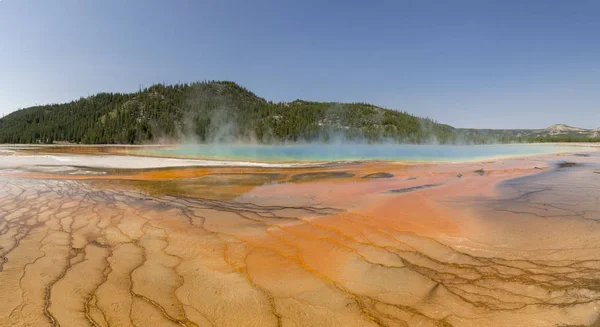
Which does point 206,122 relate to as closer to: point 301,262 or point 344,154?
point 344,154

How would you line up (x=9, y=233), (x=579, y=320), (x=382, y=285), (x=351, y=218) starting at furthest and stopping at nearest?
(x=351, y=218), (x=9, y=233), (x=382, y=285), (x=579, y=320)

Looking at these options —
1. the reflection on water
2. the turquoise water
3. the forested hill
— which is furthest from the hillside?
the reflection on water

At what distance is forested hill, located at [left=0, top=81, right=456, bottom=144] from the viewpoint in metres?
92.0

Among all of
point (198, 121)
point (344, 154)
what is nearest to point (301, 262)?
point (344, 154)

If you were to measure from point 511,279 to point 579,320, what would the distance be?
840mm

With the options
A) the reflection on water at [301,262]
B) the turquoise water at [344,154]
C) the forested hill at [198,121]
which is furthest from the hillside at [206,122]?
the reflection on water at [301,262]

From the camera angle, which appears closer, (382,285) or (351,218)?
(382,285)

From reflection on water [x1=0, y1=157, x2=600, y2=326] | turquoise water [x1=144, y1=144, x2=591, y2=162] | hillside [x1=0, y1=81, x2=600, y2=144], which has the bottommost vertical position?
reflection on water [x1=0, y1=157, x2=600, y2=326]

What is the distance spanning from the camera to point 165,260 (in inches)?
163

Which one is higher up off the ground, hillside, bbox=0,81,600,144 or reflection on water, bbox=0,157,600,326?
hillside, bbox=0,81,600,144

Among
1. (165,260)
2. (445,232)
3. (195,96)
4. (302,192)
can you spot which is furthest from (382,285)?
(195,96)

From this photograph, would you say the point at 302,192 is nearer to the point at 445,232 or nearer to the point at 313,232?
the point at 313,232

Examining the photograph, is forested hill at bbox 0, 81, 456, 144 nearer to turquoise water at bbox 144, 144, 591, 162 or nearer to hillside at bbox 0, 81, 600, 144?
hillside at bbox 0, 81, 600, 144

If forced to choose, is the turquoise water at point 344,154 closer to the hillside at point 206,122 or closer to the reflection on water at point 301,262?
the reflection on water at point 301,262
